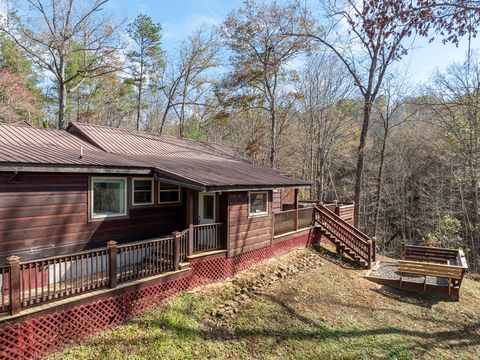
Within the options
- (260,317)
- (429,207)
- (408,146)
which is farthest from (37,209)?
(408,146)

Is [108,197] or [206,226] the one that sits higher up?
[108,197]

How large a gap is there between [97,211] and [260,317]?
4.99m

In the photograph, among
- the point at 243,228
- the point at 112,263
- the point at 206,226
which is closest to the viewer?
the point at 112,263

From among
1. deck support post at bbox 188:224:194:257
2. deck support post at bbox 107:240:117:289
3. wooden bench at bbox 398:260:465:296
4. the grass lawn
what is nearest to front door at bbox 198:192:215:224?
deck support post at bbox 188:224:194:257

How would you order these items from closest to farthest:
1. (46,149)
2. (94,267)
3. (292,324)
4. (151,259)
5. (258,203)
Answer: (292,324) → (94,267) → (151,259) → (46,149) → (258,203)

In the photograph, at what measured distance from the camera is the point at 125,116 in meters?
32.8

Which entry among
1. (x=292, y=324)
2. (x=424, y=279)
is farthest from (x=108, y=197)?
(x=424, y=279)

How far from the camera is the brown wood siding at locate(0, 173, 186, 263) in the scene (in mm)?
7121

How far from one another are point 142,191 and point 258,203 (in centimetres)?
398

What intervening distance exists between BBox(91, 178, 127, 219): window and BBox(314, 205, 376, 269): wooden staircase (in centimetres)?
904

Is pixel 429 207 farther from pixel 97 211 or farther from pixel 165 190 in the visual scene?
pixel 97 211

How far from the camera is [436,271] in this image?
37.0 ft

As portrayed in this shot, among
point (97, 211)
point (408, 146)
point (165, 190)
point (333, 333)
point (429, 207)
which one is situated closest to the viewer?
point (333, 333)

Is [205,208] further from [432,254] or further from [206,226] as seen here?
[432,254]
